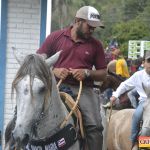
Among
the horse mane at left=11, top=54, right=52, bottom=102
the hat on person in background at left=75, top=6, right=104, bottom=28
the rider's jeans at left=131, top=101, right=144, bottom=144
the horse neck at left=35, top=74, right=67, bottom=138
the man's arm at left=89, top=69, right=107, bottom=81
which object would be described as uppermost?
the hat on person in background at left=75, top=6, right=104, bottom=28

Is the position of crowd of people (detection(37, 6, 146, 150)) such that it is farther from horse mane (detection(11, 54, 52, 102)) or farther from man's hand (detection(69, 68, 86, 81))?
horse mane (detection(11, 54, 52, 102))

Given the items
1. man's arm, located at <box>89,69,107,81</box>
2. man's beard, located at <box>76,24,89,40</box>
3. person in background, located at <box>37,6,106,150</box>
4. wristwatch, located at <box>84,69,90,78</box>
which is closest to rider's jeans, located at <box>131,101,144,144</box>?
person in background, located at <box>37,6,106,150</box>

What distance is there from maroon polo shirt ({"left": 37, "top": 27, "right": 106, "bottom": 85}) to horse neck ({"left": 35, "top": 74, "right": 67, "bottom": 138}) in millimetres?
728

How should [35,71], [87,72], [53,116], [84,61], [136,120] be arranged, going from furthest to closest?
1. [136,120]
2. [84,61]
3. [87,72]
4. [53,116]
5. [35,71]

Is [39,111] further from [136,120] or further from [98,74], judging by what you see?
[136,120]

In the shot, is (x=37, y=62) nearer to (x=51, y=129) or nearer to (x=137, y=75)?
(x=51, y=129)

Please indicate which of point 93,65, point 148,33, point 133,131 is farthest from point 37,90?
point 148,33

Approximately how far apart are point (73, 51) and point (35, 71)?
1.21 metres

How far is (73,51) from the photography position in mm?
6902

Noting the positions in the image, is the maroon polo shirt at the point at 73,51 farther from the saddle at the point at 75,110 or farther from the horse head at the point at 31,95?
the horse head at the point at 31,95

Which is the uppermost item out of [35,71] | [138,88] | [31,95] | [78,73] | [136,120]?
[35,71]

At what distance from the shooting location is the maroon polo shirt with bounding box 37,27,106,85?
6898 mm

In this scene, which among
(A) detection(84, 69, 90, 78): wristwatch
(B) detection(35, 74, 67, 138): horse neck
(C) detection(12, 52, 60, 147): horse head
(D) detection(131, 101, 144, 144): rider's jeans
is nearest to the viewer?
(C) detection(12, 52, 60, 147): horse head

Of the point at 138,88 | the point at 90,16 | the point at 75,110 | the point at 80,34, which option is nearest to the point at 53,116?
the point at 75,110
